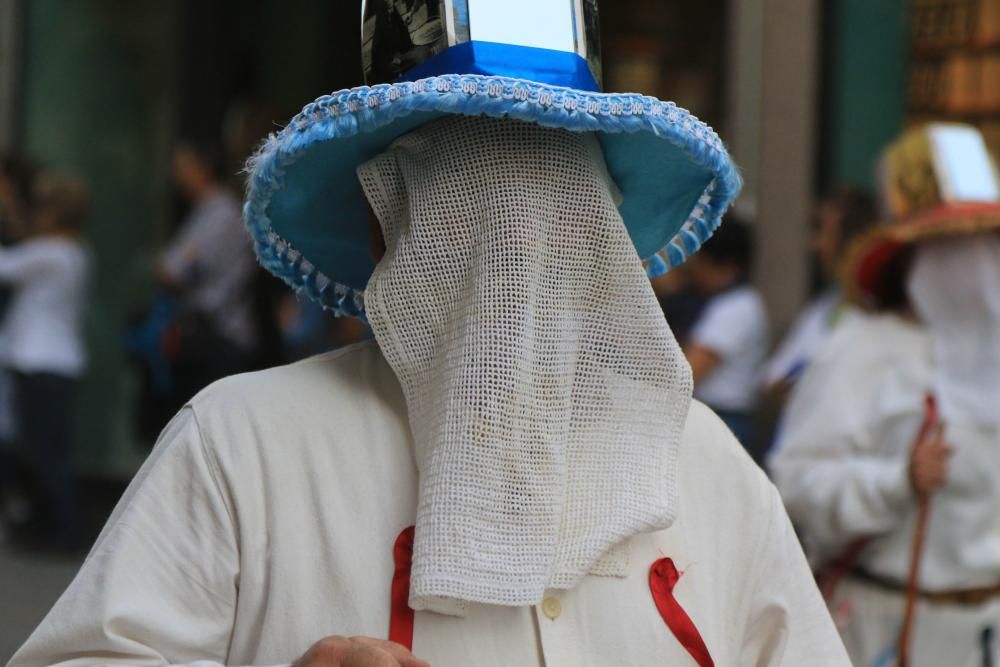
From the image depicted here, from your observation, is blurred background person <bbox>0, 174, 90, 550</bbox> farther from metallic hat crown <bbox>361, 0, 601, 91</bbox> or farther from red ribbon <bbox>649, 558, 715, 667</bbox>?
red ribbon <bbox>649, 558, 715, 667</bbox>

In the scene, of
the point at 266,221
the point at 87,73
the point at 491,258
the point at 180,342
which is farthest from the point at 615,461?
the point at 87,73

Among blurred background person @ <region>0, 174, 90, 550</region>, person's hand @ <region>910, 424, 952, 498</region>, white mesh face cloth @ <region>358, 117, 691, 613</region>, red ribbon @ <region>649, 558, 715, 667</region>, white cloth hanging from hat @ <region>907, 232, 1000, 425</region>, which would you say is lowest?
blurred background person @ <region>0, 174, 90, 550</region>

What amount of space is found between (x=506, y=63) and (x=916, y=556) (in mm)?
2514

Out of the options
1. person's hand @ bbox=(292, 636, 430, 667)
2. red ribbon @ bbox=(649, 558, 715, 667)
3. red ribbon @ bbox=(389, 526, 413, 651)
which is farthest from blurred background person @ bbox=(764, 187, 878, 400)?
person's hand @ bbox=(292, 636, 430, 667)

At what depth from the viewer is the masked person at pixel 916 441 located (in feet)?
13.6

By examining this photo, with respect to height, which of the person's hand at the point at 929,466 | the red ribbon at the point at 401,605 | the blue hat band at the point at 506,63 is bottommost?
the person's hand at the point at 929,466

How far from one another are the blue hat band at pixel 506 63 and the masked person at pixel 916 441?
7.68ft

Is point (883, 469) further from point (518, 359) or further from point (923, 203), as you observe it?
point (518, 359)

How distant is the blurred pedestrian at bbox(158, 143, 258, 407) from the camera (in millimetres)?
7887

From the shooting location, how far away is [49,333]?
27.0 ft

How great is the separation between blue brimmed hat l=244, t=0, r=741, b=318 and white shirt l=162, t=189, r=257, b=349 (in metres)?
5.81

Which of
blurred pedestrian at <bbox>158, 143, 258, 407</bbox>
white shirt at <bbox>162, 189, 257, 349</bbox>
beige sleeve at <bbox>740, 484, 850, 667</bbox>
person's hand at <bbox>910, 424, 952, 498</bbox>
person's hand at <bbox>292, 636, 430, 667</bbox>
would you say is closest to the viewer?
person's hand at <bbox>292, 636, 430, 667</bbox>

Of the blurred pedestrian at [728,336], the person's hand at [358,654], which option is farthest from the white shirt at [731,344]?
the person's hand at [358,654]

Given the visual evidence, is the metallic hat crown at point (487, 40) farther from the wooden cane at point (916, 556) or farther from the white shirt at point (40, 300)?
the white shirt at point (40, 300)
